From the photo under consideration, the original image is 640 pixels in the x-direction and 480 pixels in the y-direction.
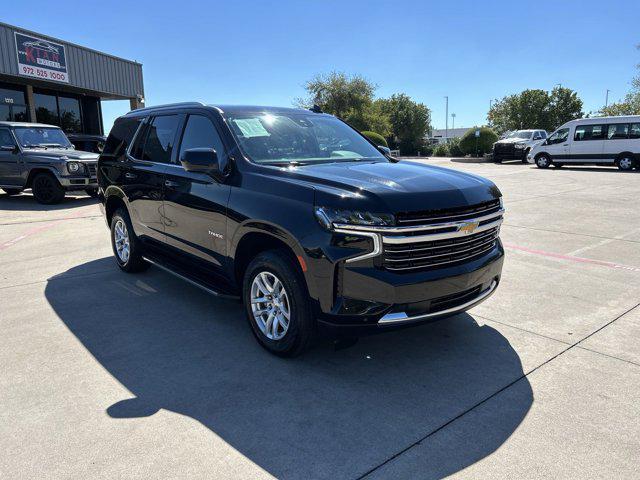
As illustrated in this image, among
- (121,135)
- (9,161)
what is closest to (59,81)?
(9,161)

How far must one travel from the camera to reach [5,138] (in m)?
12.8

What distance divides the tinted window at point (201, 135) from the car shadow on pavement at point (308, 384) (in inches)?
61.9

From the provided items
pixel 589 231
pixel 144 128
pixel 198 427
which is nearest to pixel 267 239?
pixel 198 427

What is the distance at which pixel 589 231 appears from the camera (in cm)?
852

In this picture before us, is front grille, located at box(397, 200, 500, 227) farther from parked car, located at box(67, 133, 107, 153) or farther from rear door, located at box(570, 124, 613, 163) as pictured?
rear door, located at box(570, 124, 613, 163)

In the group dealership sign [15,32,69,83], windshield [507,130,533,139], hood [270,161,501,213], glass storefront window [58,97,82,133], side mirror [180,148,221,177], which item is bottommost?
hood [270,161,501,213]

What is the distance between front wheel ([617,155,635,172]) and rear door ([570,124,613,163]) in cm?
62

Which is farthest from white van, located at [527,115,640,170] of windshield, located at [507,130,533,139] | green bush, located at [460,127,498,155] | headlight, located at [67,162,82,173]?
headlight, located at [67,162,82,173]

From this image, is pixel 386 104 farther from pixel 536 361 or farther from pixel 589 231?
pixel 536 361

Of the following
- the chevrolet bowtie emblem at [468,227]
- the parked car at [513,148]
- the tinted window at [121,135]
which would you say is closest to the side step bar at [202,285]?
the tinted window at [121,135]

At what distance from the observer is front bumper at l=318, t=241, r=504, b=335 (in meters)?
3.16

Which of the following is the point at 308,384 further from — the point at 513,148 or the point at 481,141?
the point at 481,141

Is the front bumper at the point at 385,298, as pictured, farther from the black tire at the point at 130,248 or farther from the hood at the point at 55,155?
the hood at the point at 55,155

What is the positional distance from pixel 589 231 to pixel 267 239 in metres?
6.93
